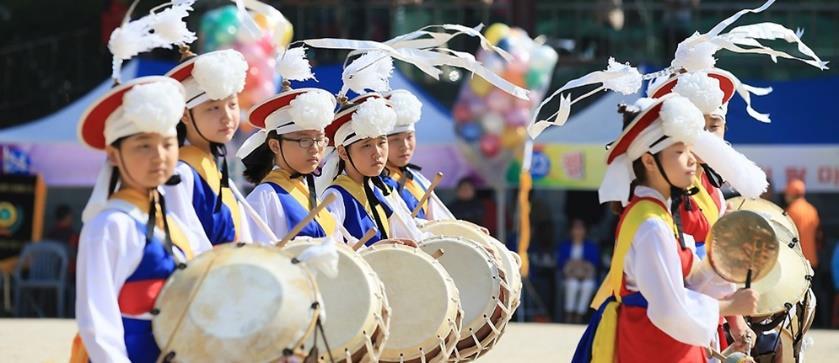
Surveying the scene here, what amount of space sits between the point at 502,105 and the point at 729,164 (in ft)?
25.8

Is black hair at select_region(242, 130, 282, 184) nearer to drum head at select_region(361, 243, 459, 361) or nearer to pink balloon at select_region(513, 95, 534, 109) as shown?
drum head at select_region(361, 243, 459, 361)

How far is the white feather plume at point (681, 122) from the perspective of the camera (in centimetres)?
530

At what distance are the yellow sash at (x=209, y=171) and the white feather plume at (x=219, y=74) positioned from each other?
0.27 metres

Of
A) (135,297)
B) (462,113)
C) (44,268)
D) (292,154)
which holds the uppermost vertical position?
(292,154)

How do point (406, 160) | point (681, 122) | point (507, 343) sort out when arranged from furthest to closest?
1. point (507, 343)
2. point (406, 160)
3. point (681, 122)

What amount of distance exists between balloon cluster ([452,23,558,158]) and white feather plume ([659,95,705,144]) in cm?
799

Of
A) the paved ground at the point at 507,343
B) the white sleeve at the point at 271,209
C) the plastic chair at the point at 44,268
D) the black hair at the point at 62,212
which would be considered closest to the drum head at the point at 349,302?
the white sleeve at the point at 271,209

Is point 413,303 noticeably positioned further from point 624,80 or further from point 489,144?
point 489,144

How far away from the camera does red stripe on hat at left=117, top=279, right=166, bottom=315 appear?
4.79m

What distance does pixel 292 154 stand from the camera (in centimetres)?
680

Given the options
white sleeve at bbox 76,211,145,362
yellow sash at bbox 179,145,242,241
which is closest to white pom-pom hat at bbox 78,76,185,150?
white sleeve at bbox 76,211,145,362

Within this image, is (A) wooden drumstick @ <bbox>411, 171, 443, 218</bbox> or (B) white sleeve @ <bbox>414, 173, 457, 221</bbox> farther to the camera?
(B) white sleeve @ <bbox>414, 173, 457, 221</bbox>

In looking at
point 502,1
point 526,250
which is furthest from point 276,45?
point 502,1

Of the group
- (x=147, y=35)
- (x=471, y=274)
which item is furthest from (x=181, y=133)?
(x=471, y=274)
